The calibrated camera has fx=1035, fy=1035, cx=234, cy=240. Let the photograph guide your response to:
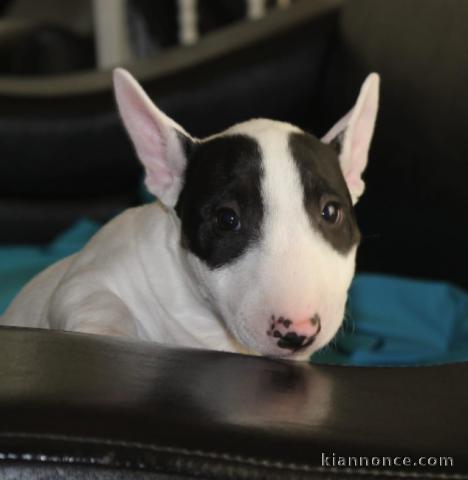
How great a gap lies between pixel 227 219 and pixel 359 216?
0.84 m

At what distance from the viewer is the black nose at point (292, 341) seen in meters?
1.02

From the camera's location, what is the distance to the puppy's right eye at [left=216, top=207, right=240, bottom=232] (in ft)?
3.86

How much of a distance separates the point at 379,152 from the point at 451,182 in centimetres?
23

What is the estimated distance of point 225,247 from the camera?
3.88 feet

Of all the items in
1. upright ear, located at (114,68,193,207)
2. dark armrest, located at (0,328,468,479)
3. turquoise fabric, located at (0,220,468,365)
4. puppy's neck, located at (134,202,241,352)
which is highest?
dark armrest, located at (0,328,468,479)

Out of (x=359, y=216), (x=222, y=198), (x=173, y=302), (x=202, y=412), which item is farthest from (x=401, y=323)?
(x=202, y=412)

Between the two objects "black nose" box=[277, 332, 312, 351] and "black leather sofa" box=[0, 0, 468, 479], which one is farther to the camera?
"black nose" box=[277, 332, 312, 351]

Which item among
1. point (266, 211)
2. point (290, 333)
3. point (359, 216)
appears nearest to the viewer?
point (290, 333)

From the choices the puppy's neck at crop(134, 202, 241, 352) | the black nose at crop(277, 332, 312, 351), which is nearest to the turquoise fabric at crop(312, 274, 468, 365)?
the puppy's neck at crop(134, 202, 241, 352)

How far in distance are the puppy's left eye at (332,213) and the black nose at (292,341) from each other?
20cm

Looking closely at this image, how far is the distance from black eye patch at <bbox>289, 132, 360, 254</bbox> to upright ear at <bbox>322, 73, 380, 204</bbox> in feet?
0.19

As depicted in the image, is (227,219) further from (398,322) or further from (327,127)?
(327,127)

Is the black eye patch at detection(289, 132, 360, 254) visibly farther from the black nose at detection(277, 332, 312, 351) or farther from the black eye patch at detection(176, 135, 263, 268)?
the black nose at detection(277, 332, 312, 351)

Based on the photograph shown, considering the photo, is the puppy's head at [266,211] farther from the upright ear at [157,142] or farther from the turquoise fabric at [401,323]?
the turquoise fabric at [401,323]
